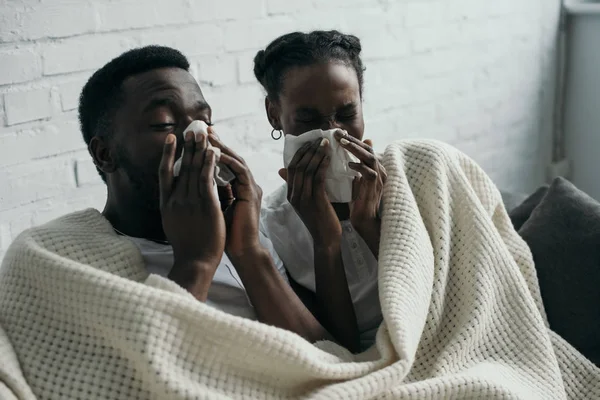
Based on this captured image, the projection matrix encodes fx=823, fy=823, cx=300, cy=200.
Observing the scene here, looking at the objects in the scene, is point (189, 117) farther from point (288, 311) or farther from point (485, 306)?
point (485, 306)

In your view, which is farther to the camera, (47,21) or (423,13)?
(423,13)

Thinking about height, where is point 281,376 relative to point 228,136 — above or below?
below

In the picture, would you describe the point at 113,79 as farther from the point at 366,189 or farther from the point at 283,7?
the point at 283,7

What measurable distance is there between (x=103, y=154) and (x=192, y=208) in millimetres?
249

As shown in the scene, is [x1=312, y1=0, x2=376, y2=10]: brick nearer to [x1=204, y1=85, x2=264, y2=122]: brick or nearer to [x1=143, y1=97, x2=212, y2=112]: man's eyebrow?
[x1=204, y1=85, x2=264, y2=122]: brick

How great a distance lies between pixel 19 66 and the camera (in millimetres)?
1664

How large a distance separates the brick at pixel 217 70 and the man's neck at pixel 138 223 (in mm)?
692

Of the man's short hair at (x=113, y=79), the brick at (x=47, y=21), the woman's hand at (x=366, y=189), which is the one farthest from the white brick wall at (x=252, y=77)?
the woman's hand at (x=366, y=189)

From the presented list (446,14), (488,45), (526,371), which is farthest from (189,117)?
(488,45)

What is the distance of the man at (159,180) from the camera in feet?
4.50

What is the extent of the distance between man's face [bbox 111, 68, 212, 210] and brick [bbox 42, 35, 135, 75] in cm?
39

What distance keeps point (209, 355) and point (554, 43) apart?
255cm

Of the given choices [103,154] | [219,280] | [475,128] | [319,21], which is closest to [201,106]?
[103,154]

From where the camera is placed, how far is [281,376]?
1228mm
